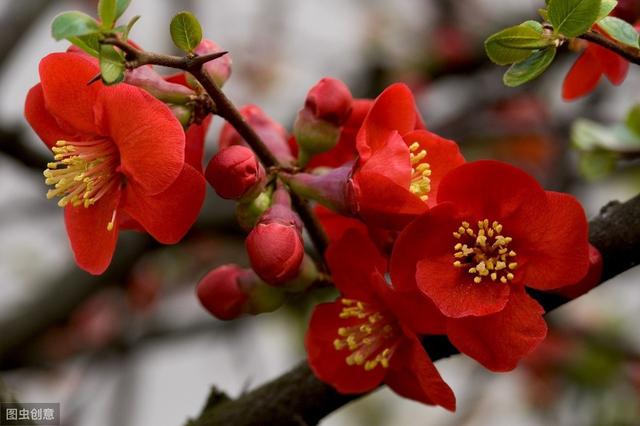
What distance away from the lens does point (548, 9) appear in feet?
2.53

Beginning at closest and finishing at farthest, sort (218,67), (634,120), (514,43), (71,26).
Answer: (71,26) → (514,43) → (218,67) → (634,120)

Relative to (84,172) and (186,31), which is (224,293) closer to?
(84,172)

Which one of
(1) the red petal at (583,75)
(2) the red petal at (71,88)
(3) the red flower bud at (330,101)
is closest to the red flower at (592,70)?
(1) the red petal at (583,75)

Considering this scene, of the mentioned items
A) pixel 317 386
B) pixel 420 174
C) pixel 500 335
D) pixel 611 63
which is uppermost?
pixel 611 63

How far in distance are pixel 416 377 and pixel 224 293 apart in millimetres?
223

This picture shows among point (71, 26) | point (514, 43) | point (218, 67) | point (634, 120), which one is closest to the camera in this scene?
point (71, 26)

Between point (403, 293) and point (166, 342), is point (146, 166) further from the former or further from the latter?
point (166, 342)

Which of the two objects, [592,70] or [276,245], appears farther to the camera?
[592,70]

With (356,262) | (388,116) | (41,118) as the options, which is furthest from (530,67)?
(41,118)

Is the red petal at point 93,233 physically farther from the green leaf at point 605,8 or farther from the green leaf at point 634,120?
the green leaf at point 634,120

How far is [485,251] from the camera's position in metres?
0.84

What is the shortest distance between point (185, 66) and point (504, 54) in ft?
0.91

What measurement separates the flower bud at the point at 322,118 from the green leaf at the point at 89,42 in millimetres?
260

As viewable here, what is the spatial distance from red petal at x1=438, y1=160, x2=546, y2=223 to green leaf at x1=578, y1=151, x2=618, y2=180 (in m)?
0.41
